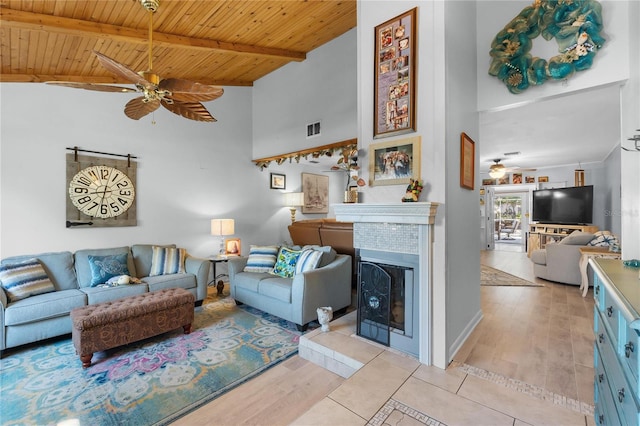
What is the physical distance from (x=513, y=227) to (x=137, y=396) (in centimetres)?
1345

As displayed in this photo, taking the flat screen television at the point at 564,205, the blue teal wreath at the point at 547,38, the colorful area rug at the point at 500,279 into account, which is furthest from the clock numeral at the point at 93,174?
the flat screen television at the point at 564,205

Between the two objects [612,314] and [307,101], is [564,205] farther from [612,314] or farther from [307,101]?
[612,314]

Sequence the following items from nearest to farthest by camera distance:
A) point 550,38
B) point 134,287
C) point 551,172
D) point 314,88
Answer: point 550,38
point 134,287
point 314,88
point 551,172

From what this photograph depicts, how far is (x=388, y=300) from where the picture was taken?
2.46 meters

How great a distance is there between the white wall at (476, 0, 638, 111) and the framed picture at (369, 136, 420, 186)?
3.53 feet

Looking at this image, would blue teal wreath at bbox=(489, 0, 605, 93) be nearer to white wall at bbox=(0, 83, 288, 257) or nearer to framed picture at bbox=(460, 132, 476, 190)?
framed picture at bbox=(460, 132, 476, 190)

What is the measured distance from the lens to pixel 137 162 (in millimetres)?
4312

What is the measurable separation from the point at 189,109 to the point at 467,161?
280cm

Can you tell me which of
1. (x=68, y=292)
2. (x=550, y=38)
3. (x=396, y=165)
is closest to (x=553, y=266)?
(x=550, y=38)

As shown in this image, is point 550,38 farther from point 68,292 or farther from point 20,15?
point 68,292

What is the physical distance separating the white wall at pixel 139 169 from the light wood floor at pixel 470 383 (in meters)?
3.21

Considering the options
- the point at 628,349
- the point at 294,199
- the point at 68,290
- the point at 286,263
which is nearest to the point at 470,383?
the point at 628,349

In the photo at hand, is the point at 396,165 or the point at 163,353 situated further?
the point at 163,353

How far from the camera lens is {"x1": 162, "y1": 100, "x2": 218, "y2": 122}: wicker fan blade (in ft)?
9.53
